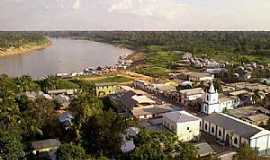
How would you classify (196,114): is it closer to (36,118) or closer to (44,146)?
(36,118)

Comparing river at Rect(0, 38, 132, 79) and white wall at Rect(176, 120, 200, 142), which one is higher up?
white wall at Rect(176, 120, 200, 142)

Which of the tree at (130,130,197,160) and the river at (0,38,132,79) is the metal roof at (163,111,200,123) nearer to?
the tree at (130,130,197,160)

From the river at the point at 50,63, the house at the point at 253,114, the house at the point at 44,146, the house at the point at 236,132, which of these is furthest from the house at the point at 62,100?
the river at the point at 50,63

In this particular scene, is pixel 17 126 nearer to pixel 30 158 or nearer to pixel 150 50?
pixel 30 158

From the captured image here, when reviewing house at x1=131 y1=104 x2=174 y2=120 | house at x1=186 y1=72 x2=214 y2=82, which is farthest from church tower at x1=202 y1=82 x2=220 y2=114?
house at x1=186 y1=72 x2=214 y2=82

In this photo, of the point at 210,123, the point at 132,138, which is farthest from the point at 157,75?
the point at 132,138

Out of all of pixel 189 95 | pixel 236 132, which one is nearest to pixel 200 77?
pixel 189 95
